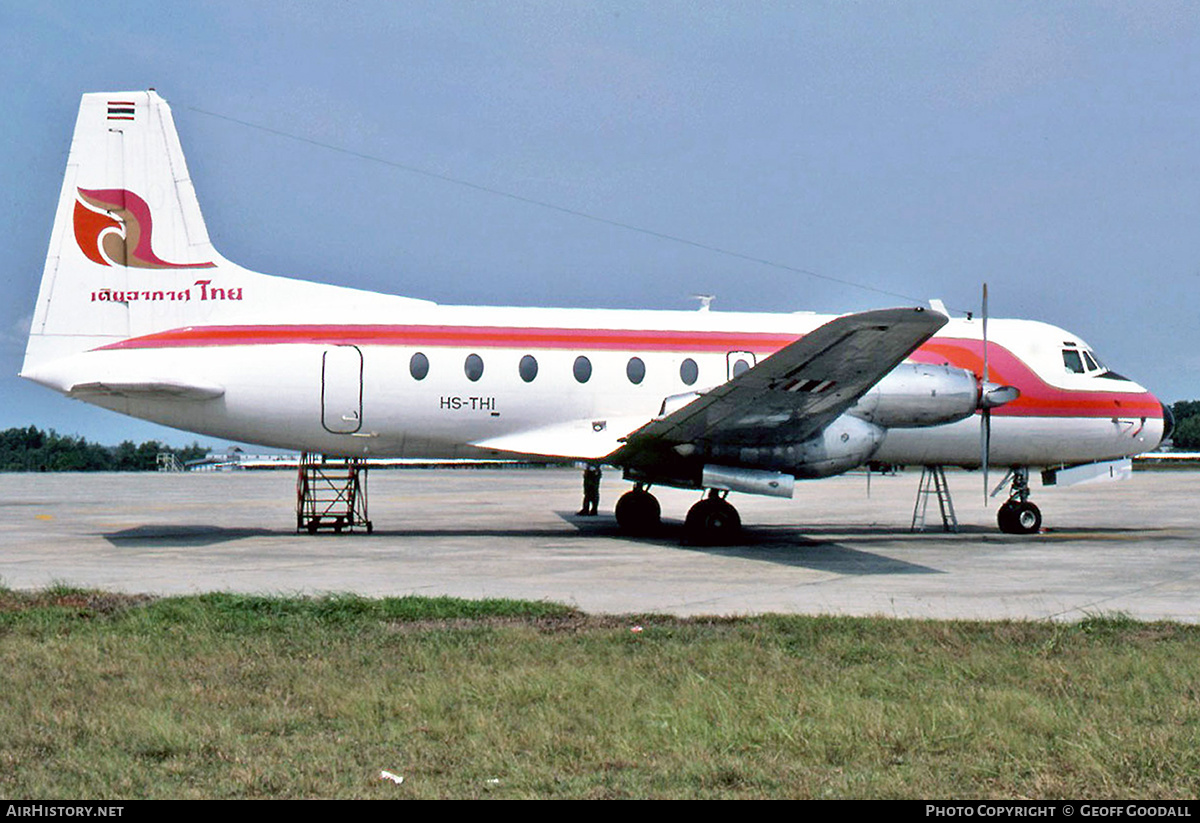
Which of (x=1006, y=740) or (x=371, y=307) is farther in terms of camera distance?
(x=371, y=307)

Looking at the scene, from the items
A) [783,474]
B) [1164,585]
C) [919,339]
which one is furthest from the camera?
[783,474]

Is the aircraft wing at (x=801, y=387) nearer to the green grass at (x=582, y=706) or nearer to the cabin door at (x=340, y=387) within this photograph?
the cabin door at (x=340, y=387)

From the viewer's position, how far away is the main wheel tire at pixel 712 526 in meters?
19.2

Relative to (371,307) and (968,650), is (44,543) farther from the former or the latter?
(968,650)

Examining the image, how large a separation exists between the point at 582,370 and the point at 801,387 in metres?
4.74

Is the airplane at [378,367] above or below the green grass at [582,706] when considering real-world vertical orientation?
above

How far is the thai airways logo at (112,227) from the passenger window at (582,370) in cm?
719

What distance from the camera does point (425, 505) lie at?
33.3m

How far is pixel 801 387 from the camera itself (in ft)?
56.0

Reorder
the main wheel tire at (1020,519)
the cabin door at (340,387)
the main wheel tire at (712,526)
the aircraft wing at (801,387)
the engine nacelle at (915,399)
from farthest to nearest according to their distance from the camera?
the main wheel tire at (1020,519), the cabin door at (340,387), the main wheel tire at (712,526), the engine nacelle at (915,399), the aircraft wing at (801,387)

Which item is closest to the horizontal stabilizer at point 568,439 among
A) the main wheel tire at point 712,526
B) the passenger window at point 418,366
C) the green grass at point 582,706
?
the passenger window at point 418,366

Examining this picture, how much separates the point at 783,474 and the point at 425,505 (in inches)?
655
